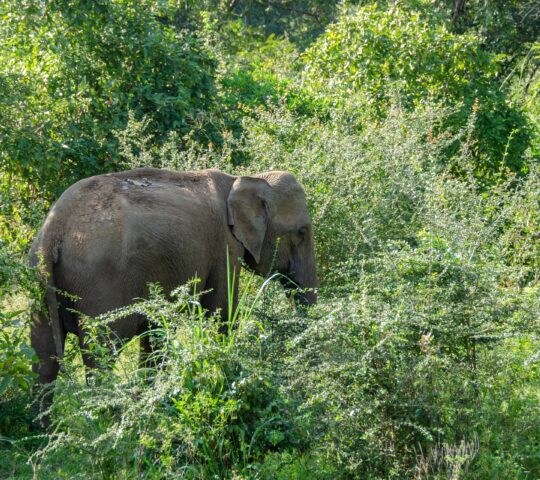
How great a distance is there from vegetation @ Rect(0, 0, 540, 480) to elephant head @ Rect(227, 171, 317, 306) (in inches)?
10.8

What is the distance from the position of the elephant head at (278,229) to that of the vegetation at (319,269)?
0.27m

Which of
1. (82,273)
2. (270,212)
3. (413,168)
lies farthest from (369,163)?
(82,273)

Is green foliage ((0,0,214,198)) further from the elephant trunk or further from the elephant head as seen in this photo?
the elephant trunk

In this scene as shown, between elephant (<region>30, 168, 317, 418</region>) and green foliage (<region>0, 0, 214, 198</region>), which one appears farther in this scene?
green foliage (<region>0, 0, 214, 198</region>)

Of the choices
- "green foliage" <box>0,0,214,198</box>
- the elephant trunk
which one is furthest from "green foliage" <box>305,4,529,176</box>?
the elephant trunk

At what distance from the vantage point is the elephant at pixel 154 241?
7160 millimetres

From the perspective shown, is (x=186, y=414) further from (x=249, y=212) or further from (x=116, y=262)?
(x=249, y=212)

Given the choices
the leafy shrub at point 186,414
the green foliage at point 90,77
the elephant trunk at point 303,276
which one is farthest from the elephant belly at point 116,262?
the green foliage at point 90,77

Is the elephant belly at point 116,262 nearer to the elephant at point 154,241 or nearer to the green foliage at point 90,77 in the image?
the elephant at point 154,241

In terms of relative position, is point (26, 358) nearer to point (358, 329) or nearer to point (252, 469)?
point (252, 469)

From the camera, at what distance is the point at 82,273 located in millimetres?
7125

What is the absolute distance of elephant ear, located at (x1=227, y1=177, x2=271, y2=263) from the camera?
839 cm

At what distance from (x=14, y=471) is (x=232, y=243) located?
8.94 feet

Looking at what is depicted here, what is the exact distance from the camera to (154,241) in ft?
25.0
